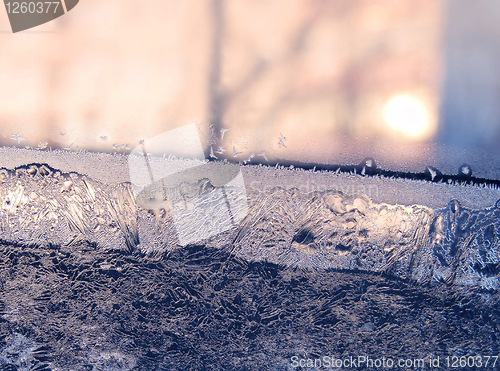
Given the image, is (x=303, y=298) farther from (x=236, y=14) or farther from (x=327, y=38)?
(x=236, y=14)

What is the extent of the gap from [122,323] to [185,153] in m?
0.89

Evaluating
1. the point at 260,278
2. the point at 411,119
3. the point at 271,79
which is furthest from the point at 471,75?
the point at 260,278

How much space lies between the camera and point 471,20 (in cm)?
135

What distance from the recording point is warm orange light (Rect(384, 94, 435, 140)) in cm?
139

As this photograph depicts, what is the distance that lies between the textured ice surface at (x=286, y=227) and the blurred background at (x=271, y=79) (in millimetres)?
212

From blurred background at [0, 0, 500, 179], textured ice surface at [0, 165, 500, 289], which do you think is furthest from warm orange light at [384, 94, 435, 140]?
textured ice surface at [0, 165, 500, 289]

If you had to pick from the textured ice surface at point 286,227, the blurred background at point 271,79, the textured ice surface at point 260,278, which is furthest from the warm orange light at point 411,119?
the textured ice surface at point 286,227

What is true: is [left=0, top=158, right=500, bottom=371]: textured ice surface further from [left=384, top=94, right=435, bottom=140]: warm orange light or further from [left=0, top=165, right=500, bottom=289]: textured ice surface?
[left=384, top=94, right=435, bottom=140]: warm orange light

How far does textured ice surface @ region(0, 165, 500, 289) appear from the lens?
1333mm

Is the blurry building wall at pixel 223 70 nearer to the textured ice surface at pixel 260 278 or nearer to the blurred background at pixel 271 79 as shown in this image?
the blurred background at pixel 271 79

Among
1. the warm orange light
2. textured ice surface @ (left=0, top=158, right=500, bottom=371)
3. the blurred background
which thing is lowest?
textured ice surface @ (left=0, top=158, right=500, bottom=371)

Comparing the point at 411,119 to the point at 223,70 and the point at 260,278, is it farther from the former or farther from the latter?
the point at 260,278

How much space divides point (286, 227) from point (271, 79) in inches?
30.0

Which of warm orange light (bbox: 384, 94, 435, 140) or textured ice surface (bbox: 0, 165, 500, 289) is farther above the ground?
warm orange light (bbox: 384, 94, 435, 140)
